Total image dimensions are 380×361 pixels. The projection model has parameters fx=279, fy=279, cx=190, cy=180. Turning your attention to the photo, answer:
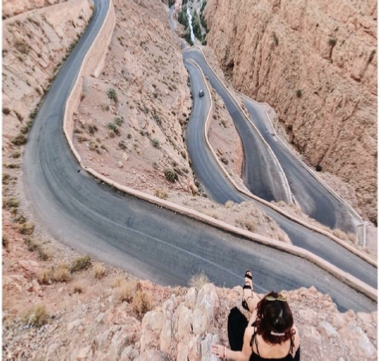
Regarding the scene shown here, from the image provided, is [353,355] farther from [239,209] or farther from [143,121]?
[143,121]

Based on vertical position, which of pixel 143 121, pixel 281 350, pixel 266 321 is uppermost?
pixel 266 321

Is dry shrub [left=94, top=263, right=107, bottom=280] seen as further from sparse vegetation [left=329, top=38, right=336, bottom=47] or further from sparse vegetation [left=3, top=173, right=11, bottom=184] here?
sparse vegetation [left=329, top=38, right=336, bottom=47]

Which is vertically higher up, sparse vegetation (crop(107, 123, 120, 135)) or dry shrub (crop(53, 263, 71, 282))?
sparse vegetation (crop(107, 123, 120, 135))

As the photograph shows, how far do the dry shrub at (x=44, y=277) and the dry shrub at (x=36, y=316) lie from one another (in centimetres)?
137

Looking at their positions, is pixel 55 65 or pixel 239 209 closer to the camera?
pixel 239 209

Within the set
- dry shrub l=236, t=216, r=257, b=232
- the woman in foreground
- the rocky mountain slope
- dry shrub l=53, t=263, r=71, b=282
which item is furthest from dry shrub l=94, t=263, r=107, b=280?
the woman in foreground

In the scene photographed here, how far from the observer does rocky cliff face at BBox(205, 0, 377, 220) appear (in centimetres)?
2872

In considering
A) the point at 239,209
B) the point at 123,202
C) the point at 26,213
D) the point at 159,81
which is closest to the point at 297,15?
the point at 159,81

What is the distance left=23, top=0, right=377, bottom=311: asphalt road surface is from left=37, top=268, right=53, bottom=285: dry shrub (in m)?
1.98

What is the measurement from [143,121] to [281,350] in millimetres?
19741

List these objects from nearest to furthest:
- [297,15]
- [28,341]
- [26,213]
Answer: [28,341] < [26,213] < [297,15]

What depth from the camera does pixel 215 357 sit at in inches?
231

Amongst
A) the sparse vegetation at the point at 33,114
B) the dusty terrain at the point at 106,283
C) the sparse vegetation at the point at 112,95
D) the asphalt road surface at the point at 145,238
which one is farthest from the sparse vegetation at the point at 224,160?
the sparse vegetation at the point at 33,114

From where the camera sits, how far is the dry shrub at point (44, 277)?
910 centimetres
